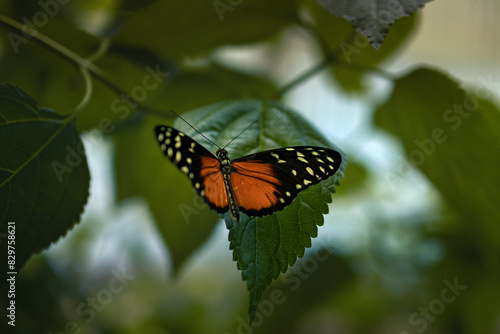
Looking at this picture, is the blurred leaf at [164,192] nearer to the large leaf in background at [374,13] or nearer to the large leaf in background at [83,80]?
the large leaf in background at [83,80]

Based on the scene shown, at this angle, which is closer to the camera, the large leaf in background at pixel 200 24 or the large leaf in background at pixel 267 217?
the large leaf in background at pixel 267 217

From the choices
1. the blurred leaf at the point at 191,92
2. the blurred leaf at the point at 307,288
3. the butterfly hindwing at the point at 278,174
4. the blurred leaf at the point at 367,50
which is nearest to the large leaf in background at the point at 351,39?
the blurred leaf at the point at 367,50

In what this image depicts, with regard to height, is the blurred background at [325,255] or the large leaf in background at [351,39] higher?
the large leaf in background at [351,39]

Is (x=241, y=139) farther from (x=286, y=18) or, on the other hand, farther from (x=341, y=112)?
(x=341, y=112)

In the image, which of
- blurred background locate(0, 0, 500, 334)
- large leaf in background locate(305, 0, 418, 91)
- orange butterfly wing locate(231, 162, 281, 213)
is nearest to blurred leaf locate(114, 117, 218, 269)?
blurred background locate(0, 0, 500, 334)

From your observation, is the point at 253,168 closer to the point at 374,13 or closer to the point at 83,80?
the point at 374,13

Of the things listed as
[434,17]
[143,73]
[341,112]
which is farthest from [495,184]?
[434,17]
